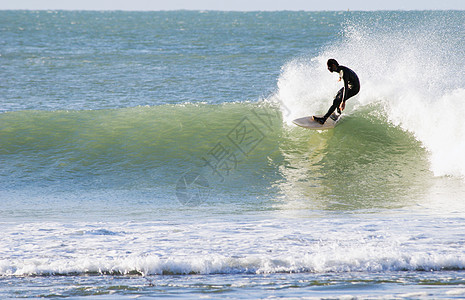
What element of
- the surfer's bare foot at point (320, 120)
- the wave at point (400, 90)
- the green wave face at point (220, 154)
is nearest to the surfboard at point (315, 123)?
the surfer's bare foot at point (320, 120)

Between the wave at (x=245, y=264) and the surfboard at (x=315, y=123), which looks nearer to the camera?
the wave at (x=245, y=264)

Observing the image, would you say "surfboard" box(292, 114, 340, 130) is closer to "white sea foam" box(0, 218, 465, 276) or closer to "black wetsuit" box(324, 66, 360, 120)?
"black wetsuit" box(324, 66, 360, 120)

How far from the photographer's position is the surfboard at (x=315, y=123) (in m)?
10.4

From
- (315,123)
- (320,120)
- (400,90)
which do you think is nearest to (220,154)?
(315,123)

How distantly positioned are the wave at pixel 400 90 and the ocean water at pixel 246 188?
4 cm

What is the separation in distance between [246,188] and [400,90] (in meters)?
4.87

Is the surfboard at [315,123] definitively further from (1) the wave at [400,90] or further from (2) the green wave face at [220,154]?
(1) the wave at [400,90]

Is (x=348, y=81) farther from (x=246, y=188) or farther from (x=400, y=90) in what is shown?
(x=400, y=90)

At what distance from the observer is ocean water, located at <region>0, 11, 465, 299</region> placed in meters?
4.89

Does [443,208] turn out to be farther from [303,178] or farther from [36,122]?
[36,122]

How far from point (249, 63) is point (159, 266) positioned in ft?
69.1

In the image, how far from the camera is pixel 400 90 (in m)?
11.7

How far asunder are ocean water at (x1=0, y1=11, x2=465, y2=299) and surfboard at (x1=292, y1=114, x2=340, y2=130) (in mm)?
295

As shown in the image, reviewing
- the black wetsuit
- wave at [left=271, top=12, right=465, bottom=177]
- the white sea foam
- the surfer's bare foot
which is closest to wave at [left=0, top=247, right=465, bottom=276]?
the white sea foam
